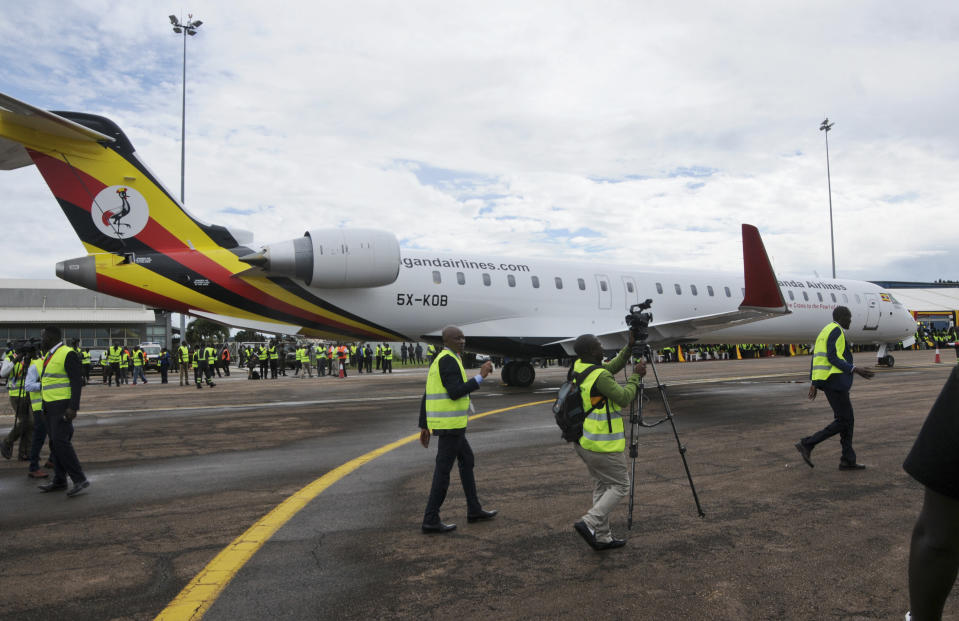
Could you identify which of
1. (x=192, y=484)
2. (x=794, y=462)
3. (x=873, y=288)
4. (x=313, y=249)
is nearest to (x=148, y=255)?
(x=313, y=249)

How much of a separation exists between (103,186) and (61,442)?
8.29 meters

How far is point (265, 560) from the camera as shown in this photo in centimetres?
466

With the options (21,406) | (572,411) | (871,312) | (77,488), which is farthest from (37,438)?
(871,312)

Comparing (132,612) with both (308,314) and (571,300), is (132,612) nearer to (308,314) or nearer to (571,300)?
(308,314)

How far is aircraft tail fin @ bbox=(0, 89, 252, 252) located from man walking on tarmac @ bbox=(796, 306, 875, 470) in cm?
1205

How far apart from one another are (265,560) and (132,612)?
3.23ft

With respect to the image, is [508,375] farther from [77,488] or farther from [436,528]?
[436,528]

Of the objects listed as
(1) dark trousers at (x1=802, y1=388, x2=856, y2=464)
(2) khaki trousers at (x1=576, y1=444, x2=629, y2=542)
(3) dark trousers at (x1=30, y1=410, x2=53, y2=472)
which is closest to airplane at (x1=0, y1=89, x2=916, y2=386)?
(1) dark trousers at (x1=802, y1=388, x2=856, y2=464)

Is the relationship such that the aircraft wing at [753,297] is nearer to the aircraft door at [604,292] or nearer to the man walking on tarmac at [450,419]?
the aircraft door at [604,292]

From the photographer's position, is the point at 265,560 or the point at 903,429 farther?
the point at 903,429

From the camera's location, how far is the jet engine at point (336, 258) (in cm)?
1406

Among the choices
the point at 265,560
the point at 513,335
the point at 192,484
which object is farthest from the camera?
the point at 513,335

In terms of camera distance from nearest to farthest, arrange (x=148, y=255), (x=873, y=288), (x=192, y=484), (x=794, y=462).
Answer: (x=192, y=484) < (x=794, y=462) < (x=148, y=255) < (x=873, y=288)

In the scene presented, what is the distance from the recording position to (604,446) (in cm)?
478
